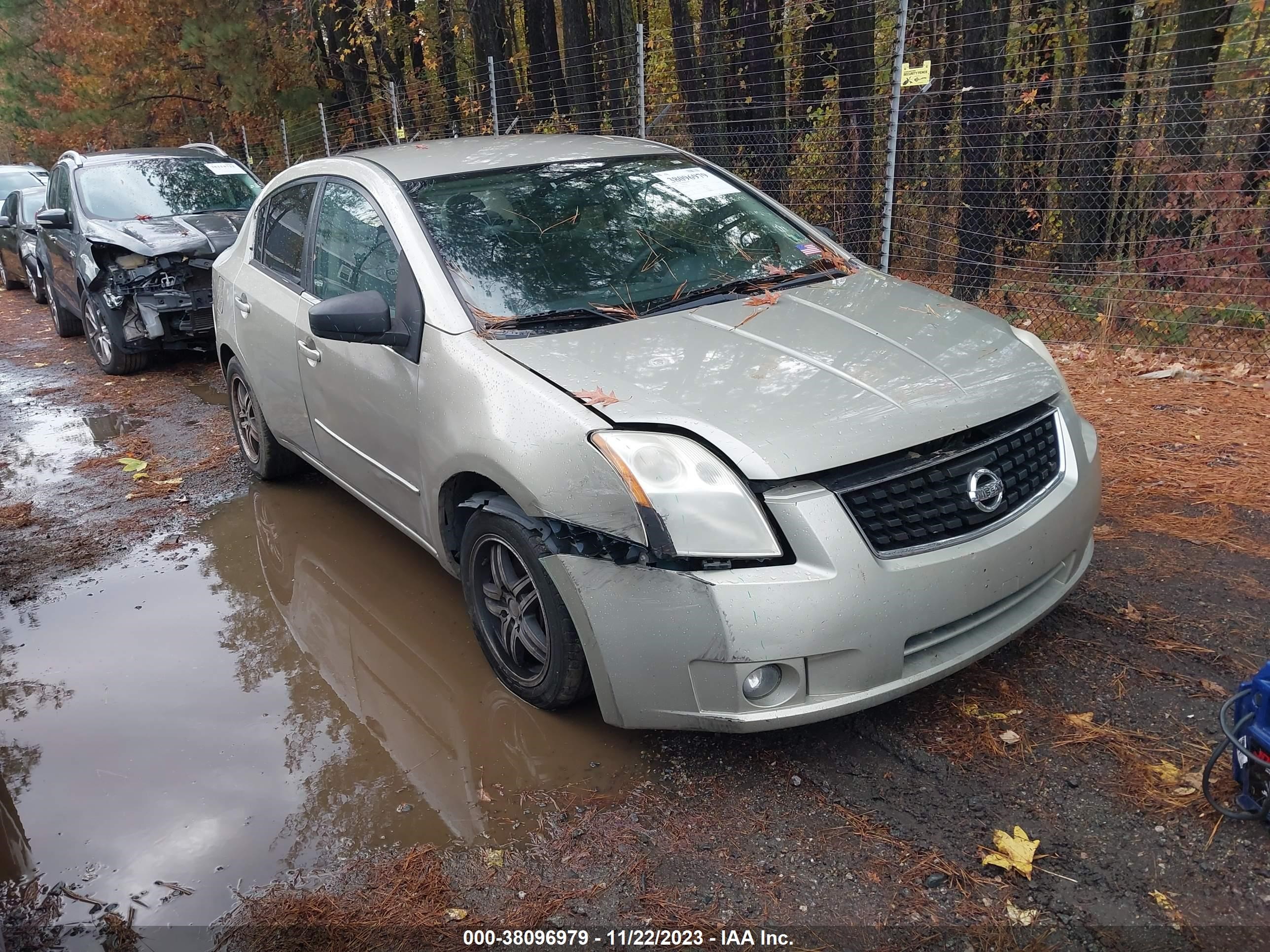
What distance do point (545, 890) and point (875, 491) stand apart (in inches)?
55.3

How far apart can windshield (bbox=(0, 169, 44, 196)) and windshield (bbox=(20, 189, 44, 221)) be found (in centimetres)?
384

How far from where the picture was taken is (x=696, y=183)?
14.6ft

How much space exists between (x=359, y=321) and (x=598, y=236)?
995 mm

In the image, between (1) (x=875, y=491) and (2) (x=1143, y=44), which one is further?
(2) (x=1143, y=44)

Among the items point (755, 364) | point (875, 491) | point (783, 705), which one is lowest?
point (783, 705)

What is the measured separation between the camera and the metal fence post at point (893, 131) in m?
7.03

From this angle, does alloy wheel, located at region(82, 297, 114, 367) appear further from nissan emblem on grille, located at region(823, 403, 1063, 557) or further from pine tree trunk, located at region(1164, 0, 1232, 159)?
pine tree trunk, located at region(1164, 0, 1232, 159)

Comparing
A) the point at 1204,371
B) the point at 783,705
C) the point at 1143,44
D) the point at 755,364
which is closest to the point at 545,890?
the point at 783,705

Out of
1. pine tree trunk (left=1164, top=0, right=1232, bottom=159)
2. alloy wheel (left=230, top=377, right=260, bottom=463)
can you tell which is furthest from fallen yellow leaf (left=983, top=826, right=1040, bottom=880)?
pine tree trunk (left=1164, top=0, right=1232, bottom=159)

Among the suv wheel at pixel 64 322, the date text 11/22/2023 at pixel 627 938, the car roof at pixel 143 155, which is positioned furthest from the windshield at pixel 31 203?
the date text 11/22/2023 at pixel 627 938

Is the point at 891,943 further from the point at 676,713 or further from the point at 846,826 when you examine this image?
the point at 676,713

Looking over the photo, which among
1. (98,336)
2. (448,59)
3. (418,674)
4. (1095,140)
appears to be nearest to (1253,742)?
(418,674)

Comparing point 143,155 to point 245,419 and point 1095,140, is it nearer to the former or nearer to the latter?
point 245,419

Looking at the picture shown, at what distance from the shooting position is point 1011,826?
2.70 m
